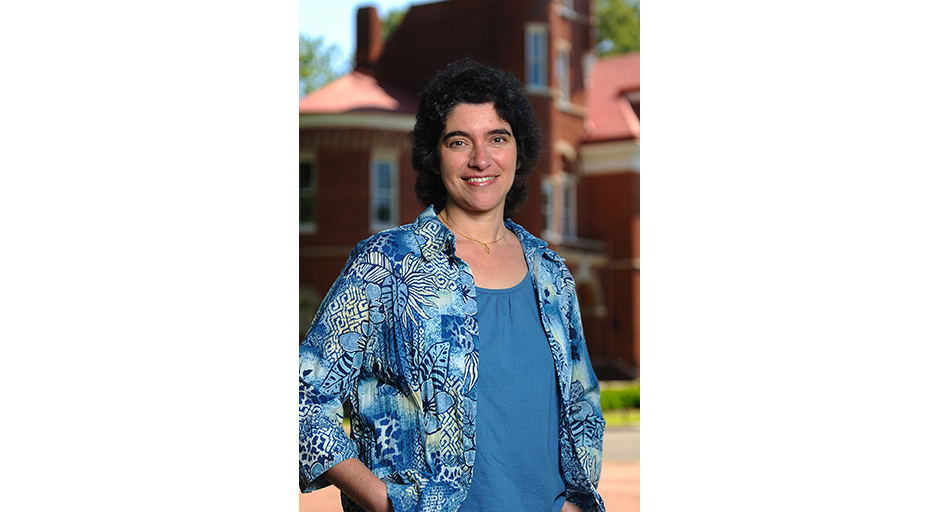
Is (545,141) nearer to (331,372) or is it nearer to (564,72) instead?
(564,72)

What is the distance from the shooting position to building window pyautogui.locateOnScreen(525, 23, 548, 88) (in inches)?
747

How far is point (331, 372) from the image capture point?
2.20m

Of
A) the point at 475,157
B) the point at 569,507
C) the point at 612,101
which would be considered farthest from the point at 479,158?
the point at 612,101

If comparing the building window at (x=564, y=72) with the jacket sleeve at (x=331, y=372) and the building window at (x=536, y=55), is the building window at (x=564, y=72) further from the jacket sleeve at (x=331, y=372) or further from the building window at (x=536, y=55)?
the jacket sleeve at (x=331, y=372)

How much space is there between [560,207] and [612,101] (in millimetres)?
3641

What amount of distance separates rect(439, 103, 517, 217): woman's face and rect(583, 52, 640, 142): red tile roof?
737 inches

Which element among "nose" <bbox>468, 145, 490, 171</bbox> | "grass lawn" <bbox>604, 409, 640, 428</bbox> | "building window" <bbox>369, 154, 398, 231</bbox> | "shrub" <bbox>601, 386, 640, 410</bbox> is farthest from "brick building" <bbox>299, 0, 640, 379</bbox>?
"nose" <bbox>468, 145, 490, 171</bbox>

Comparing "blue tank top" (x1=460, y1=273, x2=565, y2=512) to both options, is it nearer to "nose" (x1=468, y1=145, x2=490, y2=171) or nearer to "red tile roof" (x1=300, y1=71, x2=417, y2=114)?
"nose" (x1=468, y1=145, x2=490, y2=171)

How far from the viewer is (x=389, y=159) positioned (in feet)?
59.4

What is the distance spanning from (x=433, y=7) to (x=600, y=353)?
946 centimetres
